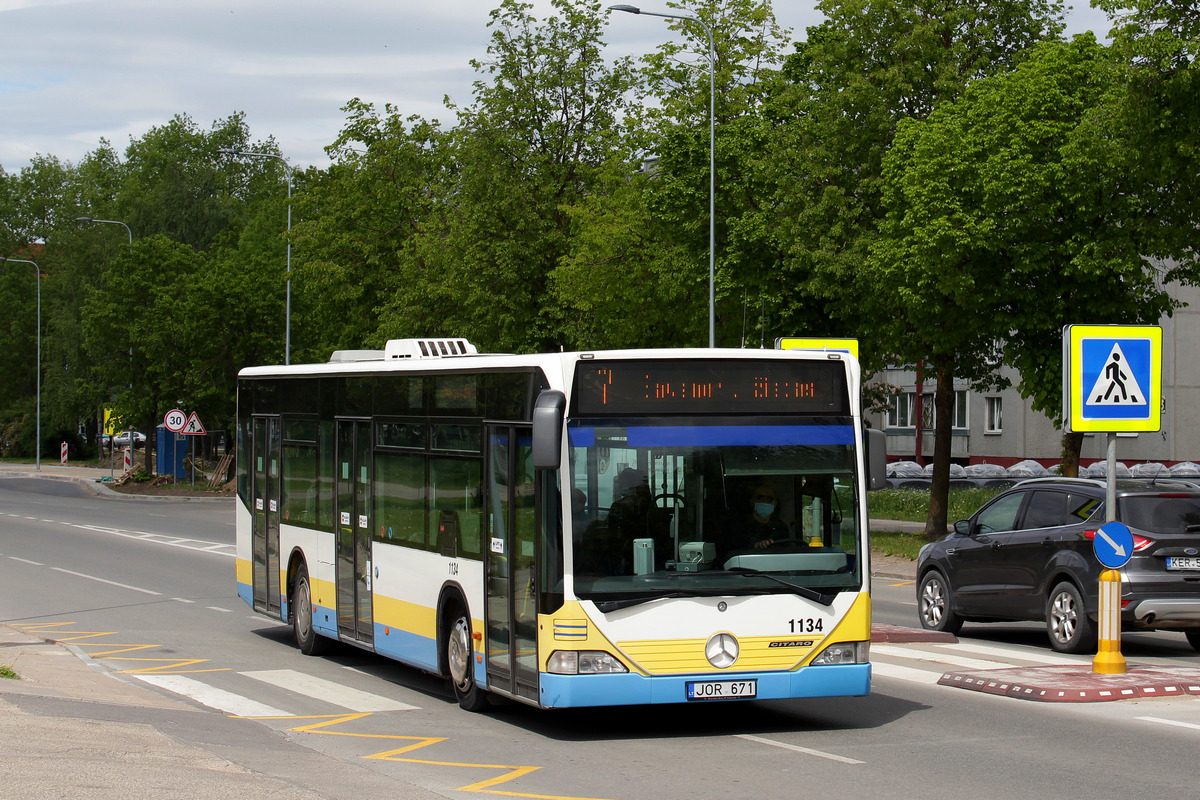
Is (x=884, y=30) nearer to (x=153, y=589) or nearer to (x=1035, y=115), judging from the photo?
(x=1035, y=115)

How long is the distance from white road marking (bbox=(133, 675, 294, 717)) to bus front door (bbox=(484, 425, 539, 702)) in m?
A: 1.99

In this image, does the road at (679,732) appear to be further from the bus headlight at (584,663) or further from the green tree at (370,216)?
the green tree at (370,216)

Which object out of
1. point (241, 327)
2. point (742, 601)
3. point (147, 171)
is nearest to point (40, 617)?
point (742, 601)

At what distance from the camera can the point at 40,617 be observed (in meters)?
18.0

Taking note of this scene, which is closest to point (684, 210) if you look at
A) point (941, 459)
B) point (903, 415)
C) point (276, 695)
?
point (941, 459)

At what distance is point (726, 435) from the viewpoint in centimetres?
976

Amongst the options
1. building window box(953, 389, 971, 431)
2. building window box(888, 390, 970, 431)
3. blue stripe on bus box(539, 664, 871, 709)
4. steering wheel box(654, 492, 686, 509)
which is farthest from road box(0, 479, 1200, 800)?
building window box(953, 389, 971, 431)

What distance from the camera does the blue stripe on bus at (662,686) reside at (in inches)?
366

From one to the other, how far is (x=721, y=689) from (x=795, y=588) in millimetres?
828

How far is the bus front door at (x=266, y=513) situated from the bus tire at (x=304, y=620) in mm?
457

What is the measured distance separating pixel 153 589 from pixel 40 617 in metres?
3.50

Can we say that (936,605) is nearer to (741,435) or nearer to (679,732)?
(679,732)

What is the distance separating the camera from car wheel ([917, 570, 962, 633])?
16.1 metres

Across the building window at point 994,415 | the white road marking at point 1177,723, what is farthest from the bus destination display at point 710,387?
the building window at point 994,415
